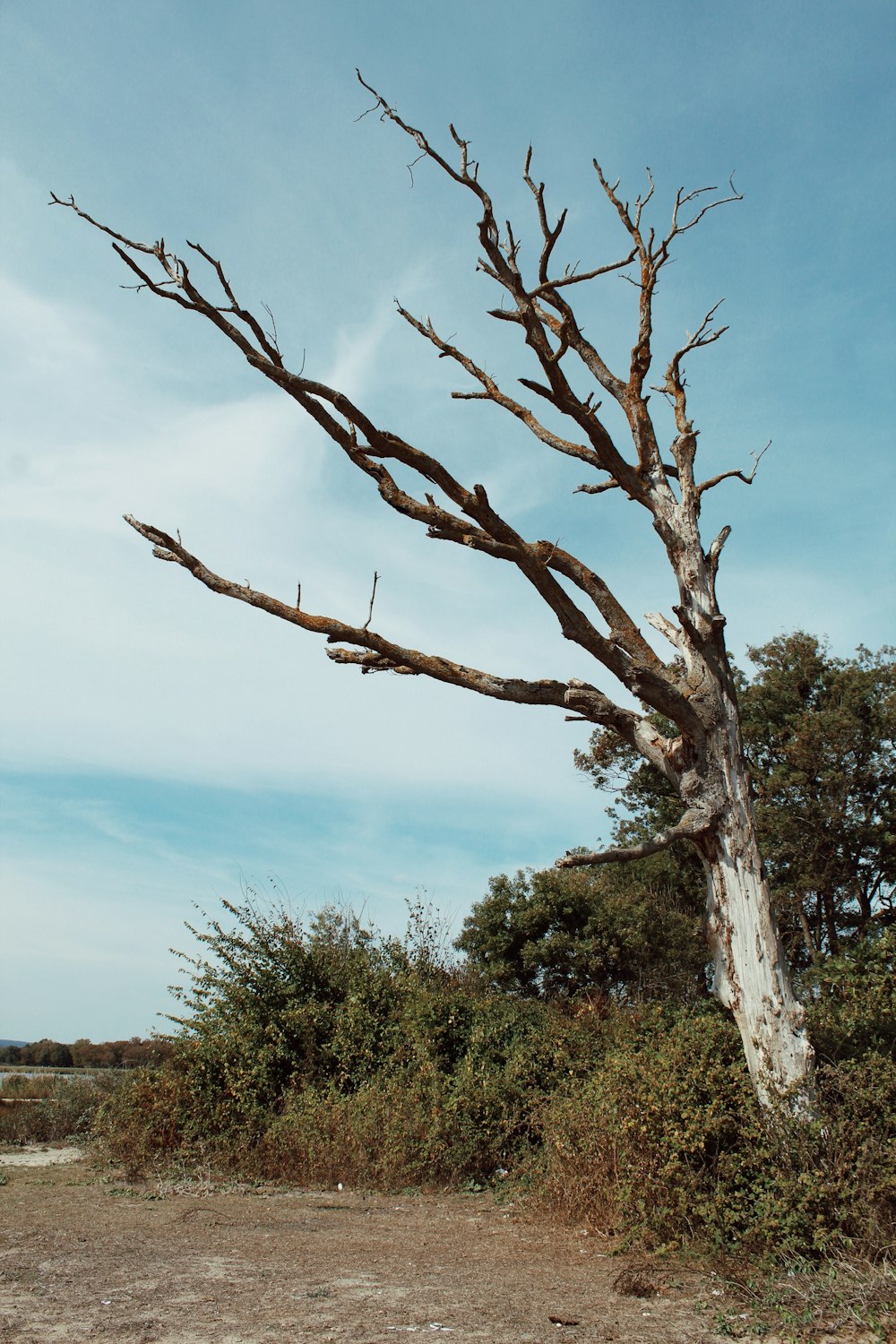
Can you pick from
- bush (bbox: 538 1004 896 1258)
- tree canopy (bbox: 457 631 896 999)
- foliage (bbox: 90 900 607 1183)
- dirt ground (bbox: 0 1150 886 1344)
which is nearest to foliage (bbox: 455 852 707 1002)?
tree canopy (bbox: 457 631 896 999)

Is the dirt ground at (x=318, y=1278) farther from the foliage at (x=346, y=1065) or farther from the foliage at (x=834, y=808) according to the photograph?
the foliage at (x=834, y=808)

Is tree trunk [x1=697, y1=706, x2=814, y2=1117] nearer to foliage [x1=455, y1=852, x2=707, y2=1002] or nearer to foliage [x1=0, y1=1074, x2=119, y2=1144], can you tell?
foliage [x1=0, y1=1074, x2=119, y2=1144]

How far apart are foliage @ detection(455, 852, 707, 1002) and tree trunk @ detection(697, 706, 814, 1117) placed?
15.5 m

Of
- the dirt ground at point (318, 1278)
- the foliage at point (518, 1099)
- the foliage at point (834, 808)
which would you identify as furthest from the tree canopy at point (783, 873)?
the dirt ground at point (318, 1278)

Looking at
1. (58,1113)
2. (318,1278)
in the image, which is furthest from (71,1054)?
(318,1278)

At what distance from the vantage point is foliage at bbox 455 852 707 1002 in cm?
2270

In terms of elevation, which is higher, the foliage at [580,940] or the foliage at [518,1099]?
the foliage at [580,940]

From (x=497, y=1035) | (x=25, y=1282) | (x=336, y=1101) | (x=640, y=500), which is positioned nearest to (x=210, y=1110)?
(x=336, y=1101)

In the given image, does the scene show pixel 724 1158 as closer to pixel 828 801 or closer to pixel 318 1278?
pixel 318 1278

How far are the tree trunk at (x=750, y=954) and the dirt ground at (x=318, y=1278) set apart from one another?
55.1 inches

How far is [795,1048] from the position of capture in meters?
6.75

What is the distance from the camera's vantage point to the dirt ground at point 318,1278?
15.5 feet

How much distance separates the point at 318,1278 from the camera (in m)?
5.90

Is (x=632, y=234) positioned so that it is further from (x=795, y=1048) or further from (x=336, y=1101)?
(x=336, y=1101)
